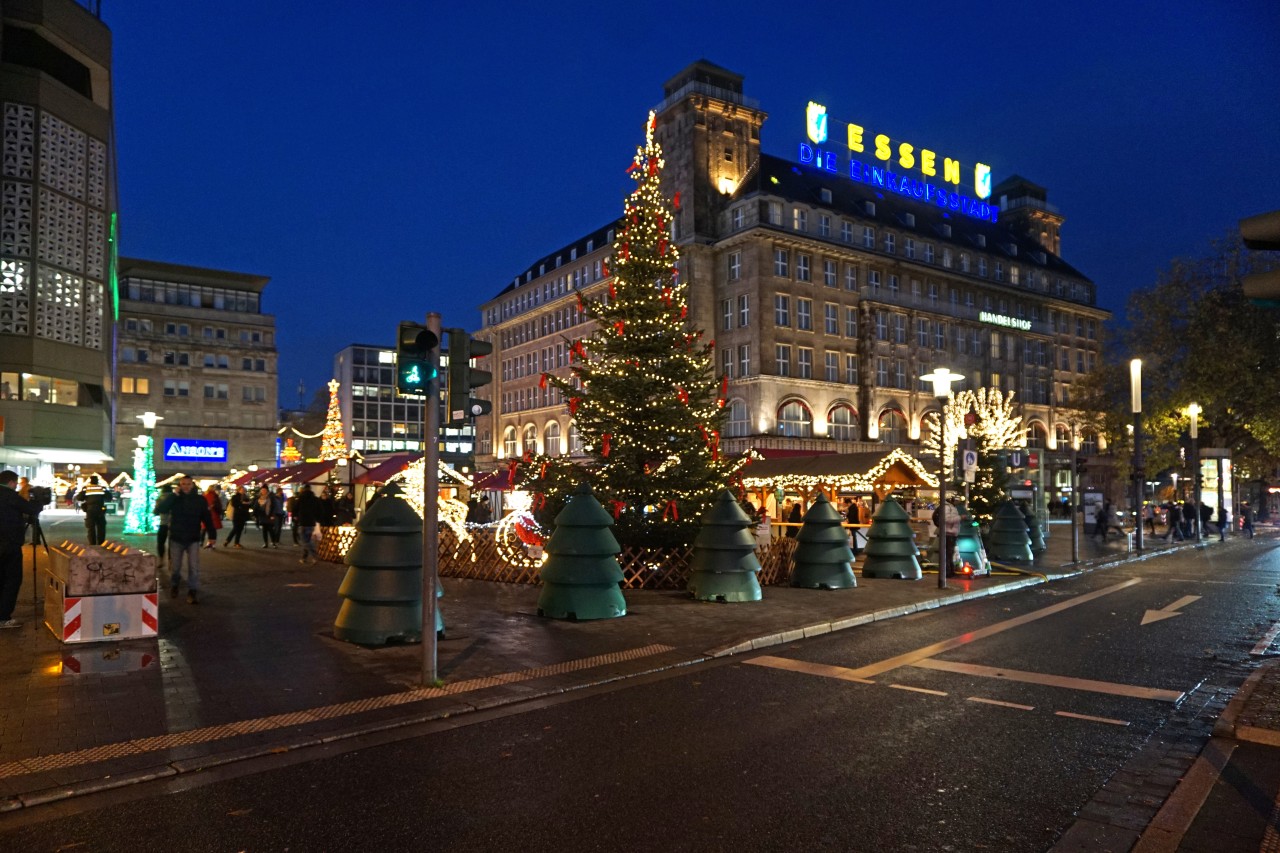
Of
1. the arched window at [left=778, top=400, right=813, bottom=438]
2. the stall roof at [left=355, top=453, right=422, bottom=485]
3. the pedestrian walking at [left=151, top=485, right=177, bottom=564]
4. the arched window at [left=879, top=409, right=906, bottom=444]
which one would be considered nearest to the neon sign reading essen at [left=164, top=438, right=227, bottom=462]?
the stall roof at [left=355, top=453, right=422, bottom=485]

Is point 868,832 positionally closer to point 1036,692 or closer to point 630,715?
point 630,715

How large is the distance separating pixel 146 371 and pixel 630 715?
86.2 m

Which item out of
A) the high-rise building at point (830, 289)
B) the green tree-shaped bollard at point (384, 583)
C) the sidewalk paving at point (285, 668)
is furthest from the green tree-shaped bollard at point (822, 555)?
the high-rise building at point (830, 289)

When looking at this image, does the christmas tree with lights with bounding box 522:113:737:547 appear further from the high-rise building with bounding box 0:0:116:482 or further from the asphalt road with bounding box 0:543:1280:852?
the high-rise building with bounding box 0:0:116:482

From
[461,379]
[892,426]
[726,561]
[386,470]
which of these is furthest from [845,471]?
[892,426]

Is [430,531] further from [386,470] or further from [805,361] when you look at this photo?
[805,361]

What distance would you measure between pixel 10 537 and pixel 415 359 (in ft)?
20.7

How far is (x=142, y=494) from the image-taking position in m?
30.9

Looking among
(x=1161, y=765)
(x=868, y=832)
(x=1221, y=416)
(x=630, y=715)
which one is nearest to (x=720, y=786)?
(x=868, y=832)

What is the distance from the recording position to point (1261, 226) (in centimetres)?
419

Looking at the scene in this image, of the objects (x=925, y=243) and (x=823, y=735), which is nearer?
(x=823, y=735)

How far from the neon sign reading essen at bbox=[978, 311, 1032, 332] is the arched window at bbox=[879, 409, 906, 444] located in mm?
11733

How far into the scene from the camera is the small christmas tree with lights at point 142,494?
29.9 meters

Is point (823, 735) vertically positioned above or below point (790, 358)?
below
